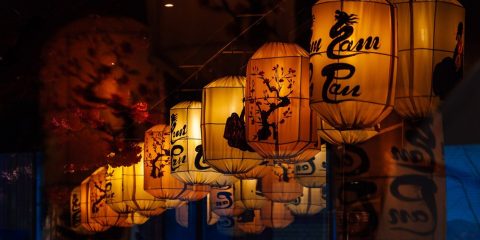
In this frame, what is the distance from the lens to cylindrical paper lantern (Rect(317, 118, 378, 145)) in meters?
4.14

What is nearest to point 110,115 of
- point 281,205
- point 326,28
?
point 281,205

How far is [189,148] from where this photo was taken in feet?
18.3

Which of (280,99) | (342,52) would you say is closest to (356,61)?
(342,52)

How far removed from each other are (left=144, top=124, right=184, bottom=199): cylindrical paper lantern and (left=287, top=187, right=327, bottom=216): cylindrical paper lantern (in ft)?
3.11

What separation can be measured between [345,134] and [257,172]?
4.69 ft

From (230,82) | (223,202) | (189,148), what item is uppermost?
(230,82)

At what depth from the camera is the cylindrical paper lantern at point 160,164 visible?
605 centimetres

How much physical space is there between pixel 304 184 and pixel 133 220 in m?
1.80

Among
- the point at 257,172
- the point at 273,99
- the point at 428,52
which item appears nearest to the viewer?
the point at 428,52

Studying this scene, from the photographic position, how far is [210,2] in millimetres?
5352

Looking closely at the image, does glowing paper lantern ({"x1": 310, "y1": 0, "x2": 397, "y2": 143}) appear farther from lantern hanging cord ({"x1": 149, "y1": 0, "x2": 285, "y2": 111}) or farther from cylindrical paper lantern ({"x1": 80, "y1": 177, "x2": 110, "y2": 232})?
cylindrical paper lantern ({"x1": 80, "y1": 177, "x2": 110, "y2": 232})

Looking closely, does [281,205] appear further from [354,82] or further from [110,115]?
[354,82]

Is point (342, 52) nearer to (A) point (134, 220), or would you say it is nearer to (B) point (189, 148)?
(B) point (189, 148)

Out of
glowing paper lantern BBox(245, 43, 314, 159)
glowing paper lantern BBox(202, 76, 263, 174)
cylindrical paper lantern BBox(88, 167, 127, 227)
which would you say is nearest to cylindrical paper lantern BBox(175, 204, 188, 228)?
cylindrical paper lantern BBox(88, 167, 127, 227)
